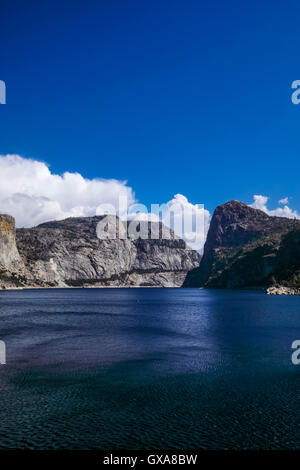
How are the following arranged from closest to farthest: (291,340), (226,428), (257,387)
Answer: (226,428), (257,387), (291,340)

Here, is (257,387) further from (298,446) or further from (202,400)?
(298,446)

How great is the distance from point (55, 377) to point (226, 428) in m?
20.9

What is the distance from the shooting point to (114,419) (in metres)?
27.9

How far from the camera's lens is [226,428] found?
1023 inches

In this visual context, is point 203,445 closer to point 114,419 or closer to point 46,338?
point 114,419

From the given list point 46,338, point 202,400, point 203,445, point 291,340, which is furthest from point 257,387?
point 46,338

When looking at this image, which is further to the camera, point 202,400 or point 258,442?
point 202,400

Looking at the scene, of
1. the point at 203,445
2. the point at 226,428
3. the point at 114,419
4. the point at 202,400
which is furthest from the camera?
the point at 202,400

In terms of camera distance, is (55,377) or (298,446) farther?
(55,377)

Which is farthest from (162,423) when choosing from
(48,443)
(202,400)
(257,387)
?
(257,387)
